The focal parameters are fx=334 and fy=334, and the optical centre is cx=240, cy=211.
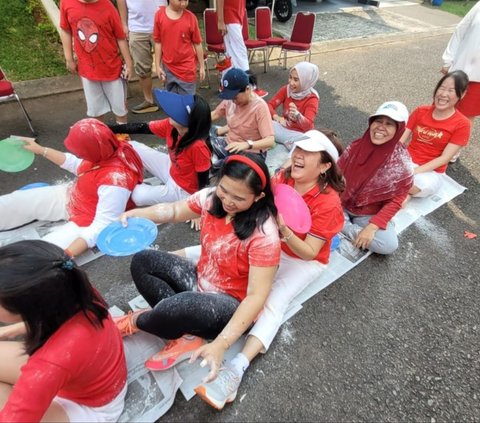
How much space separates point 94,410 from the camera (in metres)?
1.57

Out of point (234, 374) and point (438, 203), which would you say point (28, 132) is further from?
point (438, 203)

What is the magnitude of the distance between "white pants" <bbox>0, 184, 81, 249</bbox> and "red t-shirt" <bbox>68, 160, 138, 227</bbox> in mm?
129

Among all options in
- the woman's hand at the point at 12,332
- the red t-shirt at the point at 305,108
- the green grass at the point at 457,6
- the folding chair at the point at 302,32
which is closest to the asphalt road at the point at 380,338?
the woman's hand at the point at 12,332

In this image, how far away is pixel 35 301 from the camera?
46.6 inches

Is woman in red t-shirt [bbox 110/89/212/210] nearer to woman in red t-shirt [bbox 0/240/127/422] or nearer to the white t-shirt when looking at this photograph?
woman in red t-shirt [bbox 0/240/127/422]

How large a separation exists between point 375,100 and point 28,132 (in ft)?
18.2

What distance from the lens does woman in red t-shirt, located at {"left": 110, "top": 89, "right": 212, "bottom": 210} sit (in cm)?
264

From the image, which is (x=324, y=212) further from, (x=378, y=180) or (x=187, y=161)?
(x=187, y=161)

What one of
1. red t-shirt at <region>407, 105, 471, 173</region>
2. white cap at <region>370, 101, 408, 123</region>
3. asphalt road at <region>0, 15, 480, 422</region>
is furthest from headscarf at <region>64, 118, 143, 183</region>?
red t-shirt at <region>407, 105, 471, 173</region>

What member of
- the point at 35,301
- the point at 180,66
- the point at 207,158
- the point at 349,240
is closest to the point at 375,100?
the point at 180,66

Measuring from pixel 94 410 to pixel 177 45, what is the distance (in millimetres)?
3895

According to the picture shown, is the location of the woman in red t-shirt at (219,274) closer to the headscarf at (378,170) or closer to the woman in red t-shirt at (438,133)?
the headscarf at (378,170)

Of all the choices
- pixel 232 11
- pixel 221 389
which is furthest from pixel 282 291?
pixel 232 11

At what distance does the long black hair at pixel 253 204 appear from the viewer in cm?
165
